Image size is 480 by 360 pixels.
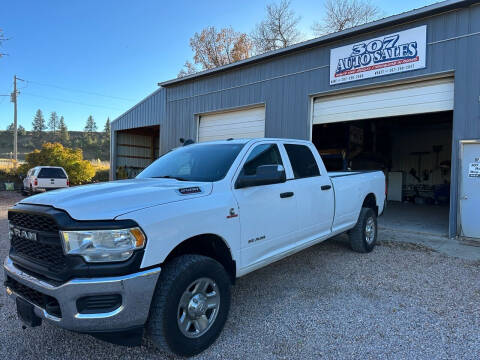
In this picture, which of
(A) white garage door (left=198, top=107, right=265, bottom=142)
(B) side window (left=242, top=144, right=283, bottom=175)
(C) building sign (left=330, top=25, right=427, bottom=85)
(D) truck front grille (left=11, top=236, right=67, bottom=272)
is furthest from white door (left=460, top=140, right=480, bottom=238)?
(D) truck front grille (left=11, top=236, right=67, bottom=272)

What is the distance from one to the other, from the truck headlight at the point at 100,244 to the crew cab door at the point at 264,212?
1.26 m

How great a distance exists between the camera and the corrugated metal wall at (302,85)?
289 inches

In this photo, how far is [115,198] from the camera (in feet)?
8.51

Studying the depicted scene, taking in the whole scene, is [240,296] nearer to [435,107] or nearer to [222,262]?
[222,262]

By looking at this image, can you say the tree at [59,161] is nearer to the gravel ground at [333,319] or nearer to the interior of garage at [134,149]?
the interior of garage at [134,149]

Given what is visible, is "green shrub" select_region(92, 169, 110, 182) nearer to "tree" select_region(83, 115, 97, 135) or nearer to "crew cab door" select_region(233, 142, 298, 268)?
"crew cab door" select_region(233, 142, 298, 268)

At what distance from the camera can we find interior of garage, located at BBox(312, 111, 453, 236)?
16.0 meters

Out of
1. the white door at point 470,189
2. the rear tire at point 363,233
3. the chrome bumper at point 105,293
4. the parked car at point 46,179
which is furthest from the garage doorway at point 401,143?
the parked car at point 46,179

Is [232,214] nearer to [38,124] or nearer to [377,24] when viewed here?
[377,24]

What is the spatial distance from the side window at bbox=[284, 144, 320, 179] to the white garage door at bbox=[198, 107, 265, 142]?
6575 millimetres

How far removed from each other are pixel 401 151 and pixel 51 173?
2047 cm

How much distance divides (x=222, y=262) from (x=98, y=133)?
13839 centimetres

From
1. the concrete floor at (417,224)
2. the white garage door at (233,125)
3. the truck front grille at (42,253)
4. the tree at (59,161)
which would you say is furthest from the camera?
the tree at (59,161)

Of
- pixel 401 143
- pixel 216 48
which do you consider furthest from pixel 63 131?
pixel 401 143
